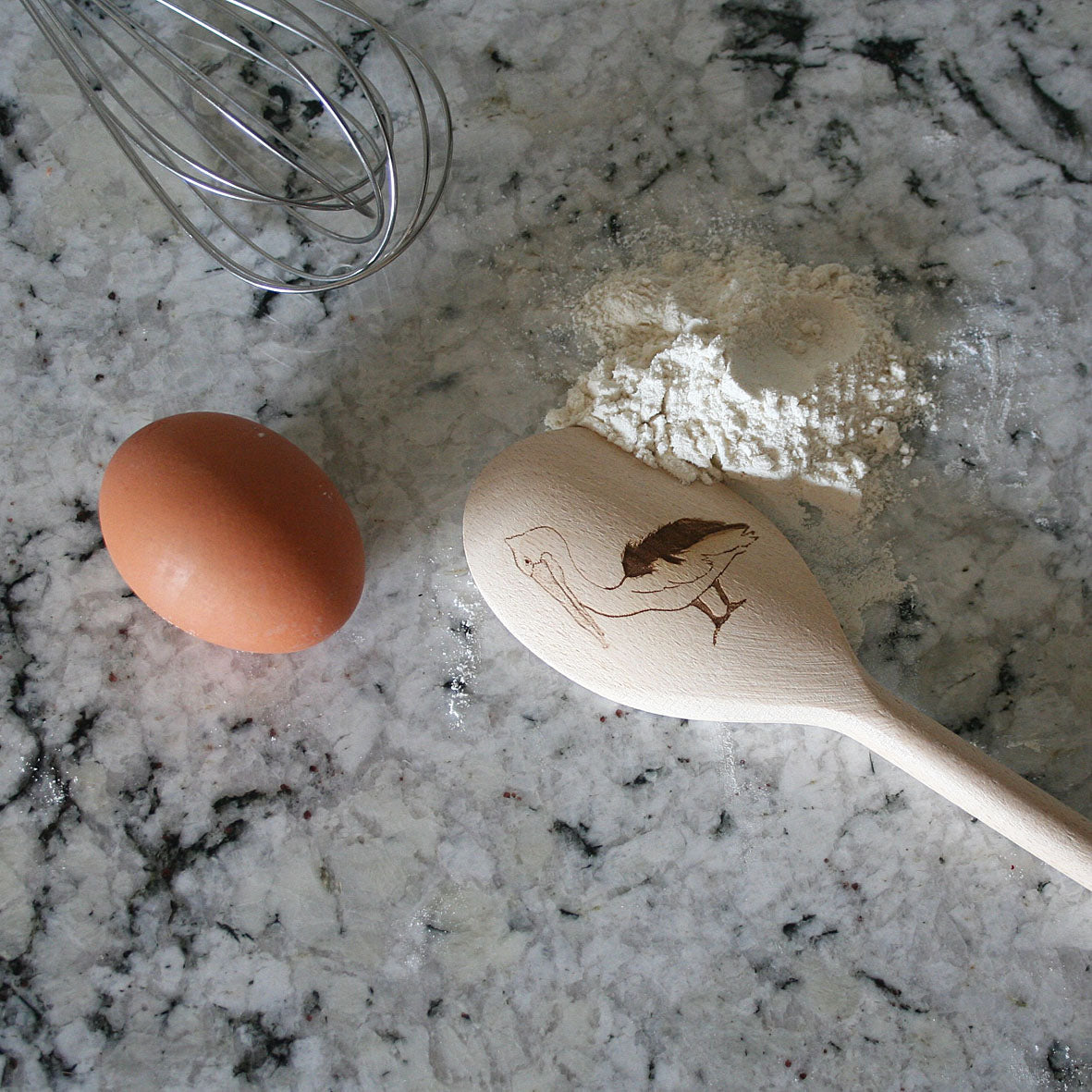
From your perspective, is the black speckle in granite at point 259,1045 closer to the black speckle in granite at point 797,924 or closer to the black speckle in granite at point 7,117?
the black speckle in granite at point 797,924

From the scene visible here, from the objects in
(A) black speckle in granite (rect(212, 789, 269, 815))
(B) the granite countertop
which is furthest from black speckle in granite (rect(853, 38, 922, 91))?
(A) black speckle in granite (rect(212, 789, 269, 815))

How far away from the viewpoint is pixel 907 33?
736 mm

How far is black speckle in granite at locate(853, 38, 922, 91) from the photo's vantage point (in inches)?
28.8


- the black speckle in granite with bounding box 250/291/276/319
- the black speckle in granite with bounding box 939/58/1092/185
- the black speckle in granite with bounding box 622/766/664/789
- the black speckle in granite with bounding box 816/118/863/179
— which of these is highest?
the black speckle in granite with bounding box 939/58/1092/185

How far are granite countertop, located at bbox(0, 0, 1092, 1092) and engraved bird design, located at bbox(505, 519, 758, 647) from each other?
0.10 m

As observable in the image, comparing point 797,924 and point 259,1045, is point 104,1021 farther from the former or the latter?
point 797,924

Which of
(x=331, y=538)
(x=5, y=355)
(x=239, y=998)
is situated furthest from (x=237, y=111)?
(x=239, y=998)

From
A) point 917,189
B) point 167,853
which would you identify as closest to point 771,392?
point 917,189

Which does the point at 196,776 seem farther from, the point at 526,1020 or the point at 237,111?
the point at 237,111

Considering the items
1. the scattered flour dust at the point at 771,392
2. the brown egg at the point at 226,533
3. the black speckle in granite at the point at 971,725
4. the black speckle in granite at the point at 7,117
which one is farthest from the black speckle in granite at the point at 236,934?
the black speckle in granite at the point at 7,117

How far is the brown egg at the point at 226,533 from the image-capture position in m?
0.59

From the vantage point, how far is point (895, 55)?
73cm

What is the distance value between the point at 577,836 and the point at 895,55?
2.43 feet

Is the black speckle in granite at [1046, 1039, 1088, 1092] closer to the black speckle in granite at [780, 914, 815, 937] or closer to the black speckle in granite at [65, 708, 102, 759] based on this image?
the black speckle in granite at [780, 914, 815, 937]
